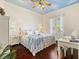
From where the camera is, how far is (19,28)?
7164 millimetres

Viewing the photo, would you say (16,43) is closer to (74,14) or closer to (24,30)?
(24,30)

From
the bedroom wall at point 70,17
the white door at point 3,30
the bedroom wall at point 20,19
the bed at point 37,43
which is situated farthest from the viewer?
the bedroom wall at point 20,19

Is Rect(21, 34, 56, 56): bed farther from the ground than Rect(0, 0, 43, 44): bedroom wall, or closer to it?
closer to it

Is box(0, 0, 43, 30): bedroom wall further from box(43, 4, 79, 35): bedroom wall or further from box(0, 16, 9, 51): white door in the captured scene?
box(0, 16, 9, 51): white door

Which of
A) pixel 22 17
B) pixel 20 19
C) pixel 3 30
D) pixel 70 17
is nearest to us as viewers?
pixel 3 30

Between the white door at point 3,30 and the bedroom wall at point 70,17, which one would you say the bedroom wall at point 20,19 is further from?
→ the white door at point 3,30

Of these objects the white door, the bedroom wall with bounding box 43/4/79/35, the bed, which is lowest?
the bed

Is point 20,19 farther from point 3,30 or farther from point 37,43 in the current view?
point 3,30

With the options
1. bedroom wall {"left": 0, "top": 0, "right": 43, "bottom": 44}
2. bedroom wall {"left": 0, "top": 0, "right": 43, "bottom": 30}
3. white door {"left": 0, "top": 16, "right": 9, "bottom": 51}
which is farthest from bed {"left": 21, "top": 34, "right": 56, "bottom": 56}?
white door {"left": 0, "top": 16, "right": 9, "bottom": 51}

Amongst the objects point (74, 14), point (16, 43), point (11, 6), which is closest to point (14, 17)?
point (11, 6)

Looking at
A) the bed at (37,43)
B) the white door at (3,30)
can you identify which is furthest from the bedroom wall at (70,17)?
the white door at (3,30)

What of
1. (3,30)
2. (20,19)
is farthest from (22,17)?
(3,30)

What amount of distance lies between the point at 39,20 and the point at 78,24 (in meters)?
3.48

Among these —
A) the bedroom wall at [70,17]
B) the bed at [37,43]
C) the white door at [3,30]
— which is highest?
the bedroom wall at [70,17]
